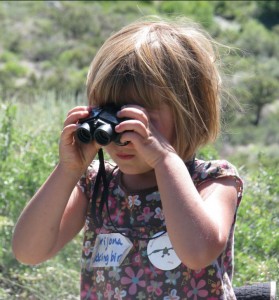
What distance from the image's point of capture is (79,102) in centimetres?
979

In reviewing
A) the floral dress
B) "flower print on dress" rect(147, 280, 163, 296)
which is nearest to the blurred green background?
the floral dress

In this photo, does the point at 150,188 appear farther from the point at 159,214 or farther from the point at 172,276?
the point at 172,276

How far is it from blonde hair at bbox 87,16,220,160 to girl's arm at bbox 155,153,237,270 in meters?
0.18

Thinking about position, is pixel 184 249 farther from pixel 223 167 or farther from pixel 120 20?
pixel 120 20

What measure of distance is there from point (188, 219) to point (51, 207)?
1.54ft

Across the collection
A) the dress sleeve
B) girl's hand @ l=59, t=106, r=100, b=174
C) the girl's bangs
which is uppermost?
the girl's bangs

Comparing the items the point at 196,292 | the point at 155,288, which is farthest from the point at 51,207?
the point at 196,292

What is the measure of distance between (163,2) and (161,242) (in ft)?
146

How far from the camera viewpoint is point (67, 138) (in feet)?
8.64

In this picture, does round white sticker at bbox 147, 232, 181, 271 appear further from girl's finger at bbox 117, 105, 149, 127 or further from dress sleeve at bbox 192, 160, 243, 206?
girl's finger at bbox 117, 105, 149, 127

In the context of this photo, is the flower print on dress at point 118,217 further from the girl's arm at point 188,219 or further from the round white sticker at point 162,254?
the girl's arm at point 188,219

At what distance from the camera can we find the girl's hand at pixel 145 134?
2.45 m

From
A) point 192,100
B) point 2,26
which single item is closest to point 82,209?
point 192,100

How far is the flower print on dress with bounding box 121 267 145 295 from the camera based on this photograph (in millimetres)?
2641
